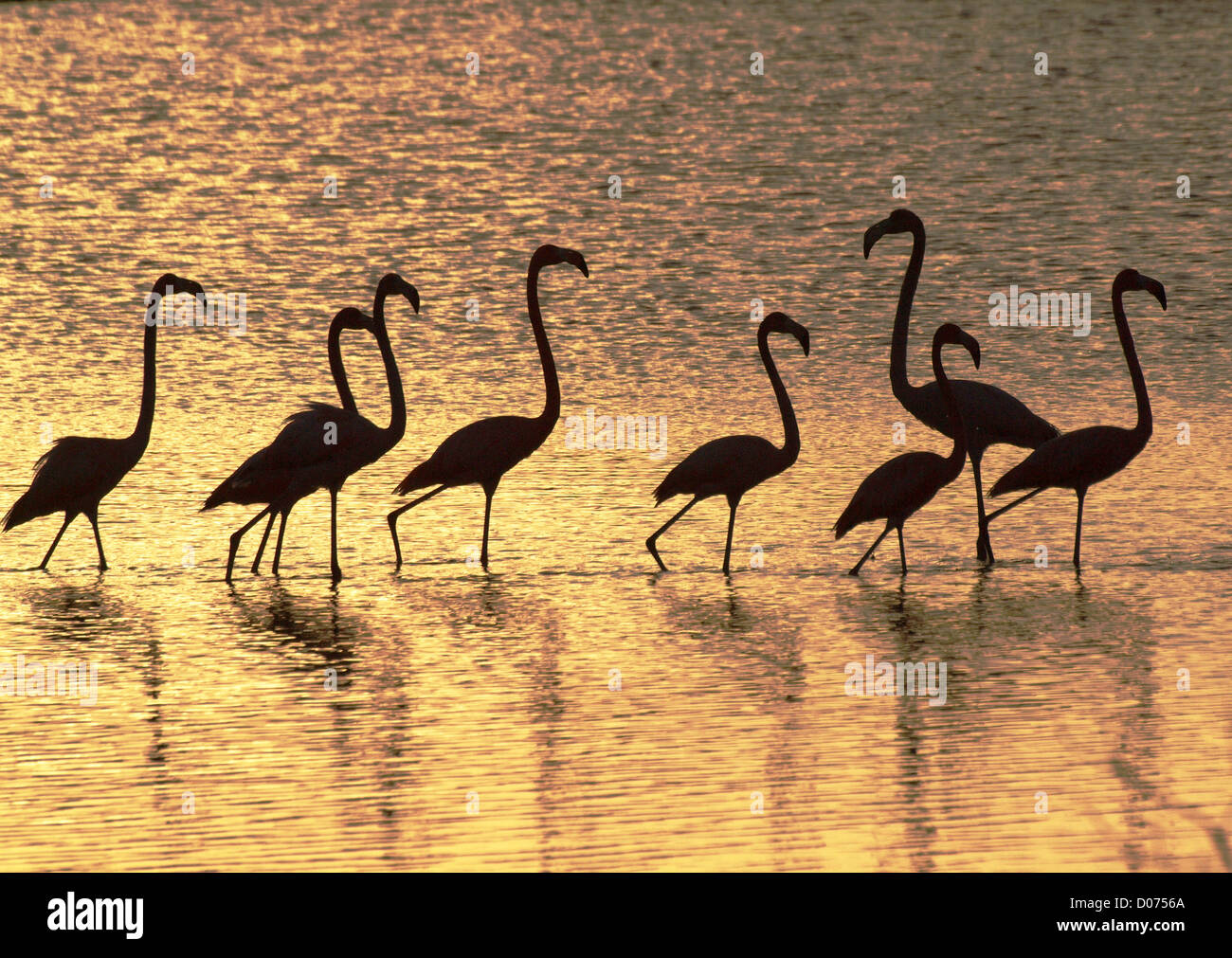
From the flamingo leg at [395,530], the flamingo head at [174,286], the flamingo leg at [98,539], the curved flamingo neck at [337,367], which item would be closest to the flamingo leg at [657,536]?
the flamingo leg at [395,530]

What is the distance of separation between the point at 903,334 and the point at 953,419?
1461mm

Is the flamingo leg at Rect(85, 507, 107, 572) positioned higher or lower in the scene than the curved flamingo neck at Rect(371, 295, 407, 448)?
lower

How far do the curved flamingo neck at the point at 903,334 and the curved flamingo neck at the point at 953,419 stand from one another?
0.46 metres

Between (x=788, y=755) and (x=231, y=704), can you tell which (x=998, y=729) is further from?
(x=231, y=704)

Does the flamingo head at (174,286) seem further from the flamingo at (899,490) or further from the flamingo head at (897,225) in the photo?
the flamingo head at (897,225)

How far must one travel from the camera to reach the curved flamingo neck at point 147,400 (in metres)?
11.5

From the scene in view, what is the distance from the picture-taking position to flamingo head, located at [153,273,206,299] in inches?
459

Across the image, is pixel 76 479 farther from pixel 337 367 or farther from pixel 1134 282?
pixel 1134 282

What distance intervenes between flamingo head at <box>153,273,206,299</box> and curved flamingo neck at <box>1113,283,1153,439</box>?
5338mm

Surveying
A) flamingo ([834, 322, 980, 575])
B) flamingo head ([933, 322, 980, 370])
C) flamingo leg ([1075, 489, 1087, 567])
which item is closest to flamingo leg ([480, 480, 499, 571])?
flamingo ([834, 322, 980, 575])

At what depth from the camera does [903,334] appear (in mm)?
12680

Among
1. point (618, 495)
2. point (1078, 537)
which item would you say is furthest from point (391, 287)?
point (1078, 537)

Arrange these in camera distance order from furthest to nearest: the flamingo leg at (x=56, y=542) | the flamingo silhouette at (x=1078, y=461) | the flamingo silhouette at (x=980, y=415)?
1. the flamingo silhouette at (x=980, y=415)
2. the flamingo silhouette at (x=1078, y=461)
3. the flamingo leg at (x=56, y=542)

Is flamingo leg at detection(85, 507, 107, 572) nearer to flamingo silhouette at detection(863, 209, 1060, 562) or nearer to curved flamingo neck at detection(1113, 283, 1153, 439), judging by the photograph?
curved flamingo neck at detection(1113, 283, 1153, 439)
